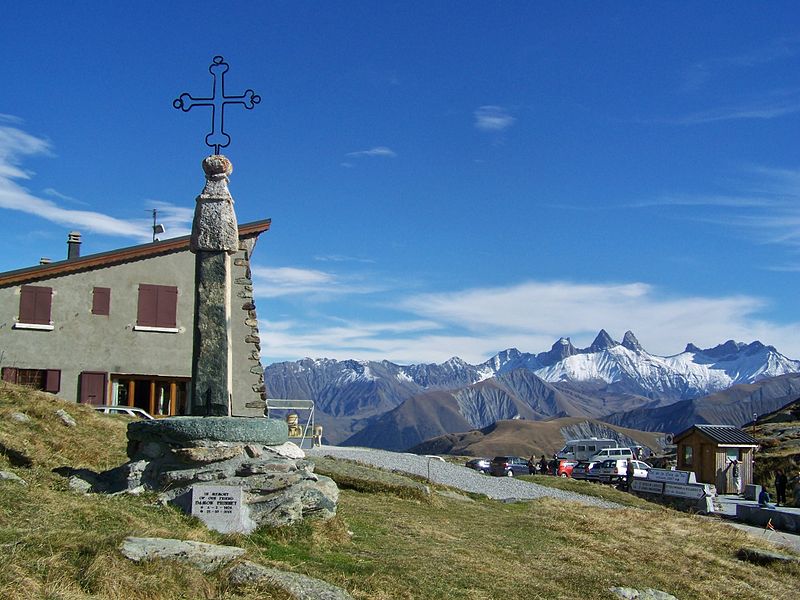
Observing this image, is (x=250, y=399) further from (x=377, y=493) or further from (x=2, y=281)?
(x=377, y=493)

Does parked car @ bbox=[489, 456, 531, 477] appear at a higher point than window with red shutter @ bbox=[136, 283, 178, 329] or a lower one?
lower

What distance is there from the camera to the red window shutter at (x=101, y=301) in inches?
1096

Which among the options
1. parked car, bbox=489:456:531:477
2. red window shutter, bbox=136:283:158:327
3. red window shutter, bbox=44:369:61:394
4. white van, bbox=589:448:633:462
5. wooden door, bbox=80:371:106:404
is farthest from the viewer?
white van, bbox=589:448:633:462

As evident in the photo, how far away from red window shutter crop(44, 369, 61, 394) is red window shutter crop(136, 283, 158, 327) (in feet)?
10.1

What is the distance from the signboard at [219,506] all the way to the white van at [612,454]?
4235 cm

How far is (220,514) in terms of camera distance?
1018 cm

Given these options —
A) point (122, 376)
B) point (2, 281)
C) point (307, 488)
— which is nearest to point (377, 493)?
point (307, 488)

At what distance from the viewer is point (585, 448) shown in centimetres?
5691

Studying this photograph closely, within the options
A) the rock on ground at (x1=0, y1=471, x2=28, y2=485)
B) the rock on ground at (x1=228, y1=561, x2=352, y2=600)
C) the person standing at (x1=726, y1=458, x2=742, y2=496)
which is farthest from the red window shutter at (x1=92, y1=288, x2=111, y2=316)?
the person standing at (x1=726, y1=458, x2=742, y2=496)

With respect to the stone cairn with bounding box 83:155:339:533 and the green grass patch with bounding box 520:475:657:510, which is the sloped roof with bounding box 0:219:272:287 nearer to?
the green grass patch with bounding box 520:475:657:510

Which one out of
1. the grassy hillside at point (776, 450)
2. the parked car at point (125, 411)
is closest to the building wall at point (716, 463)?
the grassy hillside at point (776, 450)

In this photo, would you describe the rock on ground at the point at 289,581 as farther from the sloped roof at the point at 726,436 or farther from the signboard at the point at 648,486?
the sloped roof at the point at 726,436

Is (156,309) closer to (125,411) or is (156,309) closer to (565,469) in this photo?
(125,411)

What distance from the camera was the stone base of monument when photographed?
1026cm
